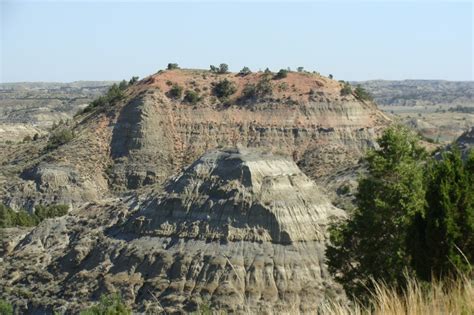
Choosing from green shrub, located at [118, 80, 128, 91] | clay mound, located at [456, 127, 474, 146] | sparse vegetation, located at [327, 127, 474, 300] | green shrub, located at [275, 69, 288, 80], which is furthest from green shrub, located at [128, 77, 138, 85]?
sparse vegetation, located at [327, 127, 474, 300]

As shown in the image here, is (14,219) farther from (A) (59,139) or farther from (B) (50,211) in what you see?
(A) (59,139)

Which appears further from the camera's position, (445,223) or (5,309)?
(5,309)

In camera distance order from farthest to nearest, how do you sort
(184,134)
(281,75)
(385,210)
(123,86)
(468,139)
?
1. (123,86)
2. (281,75)
3. (184,134)
4. (468,139)
5. (385,210)

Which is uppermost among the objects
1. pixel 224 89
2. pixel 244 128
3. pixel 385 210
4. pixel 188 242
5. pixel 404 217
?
pixel 224 89

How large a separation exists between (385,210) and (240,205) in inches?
790

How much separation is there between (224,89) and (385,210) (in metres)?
63.6

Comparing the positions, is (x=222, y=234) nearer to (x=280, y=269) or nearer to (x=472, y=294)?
(x=280, y=269)

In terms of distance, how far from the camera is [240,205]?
4512 centimetres

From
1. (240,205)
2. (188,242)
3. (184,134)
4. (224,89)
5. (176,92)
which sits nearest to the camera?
(188,242)

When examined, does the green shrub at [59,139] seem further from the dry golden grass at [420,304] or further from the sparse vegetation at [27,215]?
the dry golden grass at [420,304]

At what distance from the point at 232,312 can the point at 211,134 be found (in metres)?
46.7

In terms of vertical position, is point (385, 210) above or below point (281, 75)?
below

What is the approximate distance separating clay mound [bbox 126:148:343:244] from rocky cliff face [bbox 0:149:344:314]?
0.23 ft

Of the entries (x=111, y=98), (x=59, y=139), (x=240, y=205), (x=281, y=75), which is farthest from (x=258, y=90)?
(x=240, y=205)
